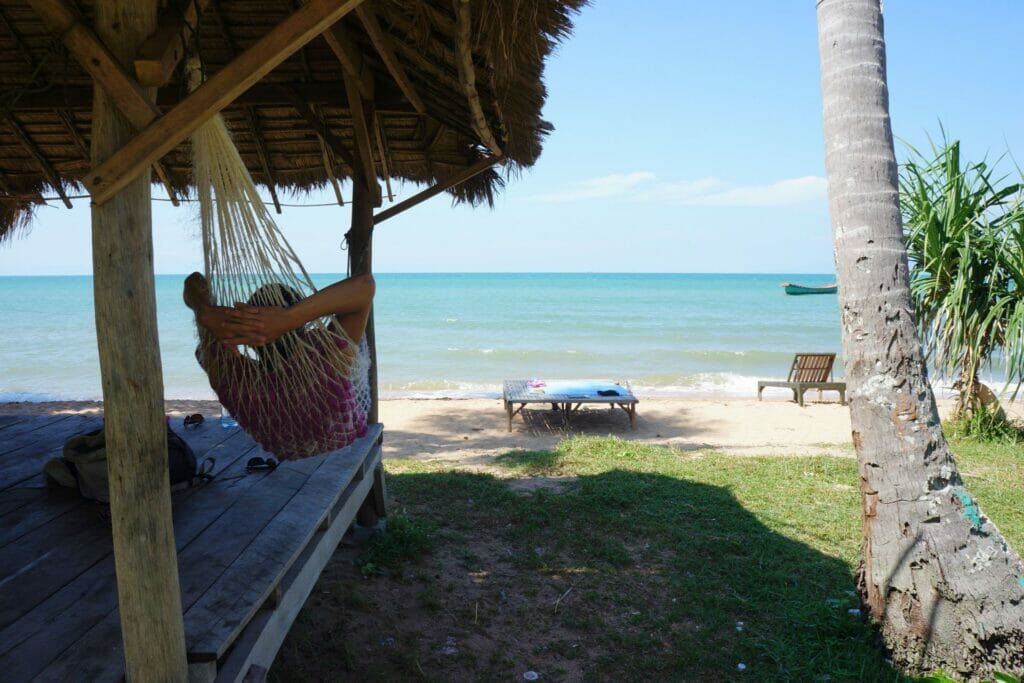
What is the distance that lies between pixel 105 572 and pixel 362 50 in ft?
6.51

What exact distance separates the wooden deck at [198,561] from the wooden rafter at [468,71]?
4.58 ft

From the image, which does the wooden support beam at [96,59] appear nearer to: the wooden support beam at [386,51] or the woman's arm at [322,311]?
the woman's arm at [322,311]

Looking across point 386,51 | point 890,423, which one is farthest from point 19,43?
point 890,423

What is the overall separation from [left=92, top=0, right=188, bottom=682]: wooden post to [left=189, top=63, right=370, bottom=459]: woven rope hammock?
323 millimetres

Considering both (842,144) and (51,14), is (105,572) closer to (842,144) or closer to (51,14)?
(51,14)

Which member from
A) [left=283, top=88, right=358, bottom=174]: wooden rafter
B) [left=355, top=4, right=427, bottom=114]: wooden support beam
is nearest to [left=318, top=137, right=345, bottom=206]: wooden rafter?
[left=283, top=88, right=358, bottom=174]: wooden rafter

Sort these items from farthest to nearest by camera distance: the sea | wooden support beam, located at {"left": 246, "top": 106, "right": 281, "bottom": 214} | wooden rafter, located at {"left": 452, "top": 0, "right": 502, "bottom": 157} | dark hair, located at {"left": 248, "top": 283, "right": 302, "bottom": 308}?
the sea
wooden support beam, located at {"left": 246, "top": 106, "right": 281, "bottom": 214}
wooden rafter, located at {"left": 452, "top": 0, "right": 502, "bottom": 157}
dark hair, located at {"left": 248, "top": 283, "right": 302, "bottom": 308}

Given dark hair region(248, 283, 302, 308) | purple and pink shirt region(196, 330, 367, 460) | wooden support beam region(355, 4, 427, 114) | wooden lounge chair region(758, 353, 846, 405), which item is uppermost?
wooden support beam region(355, 4, 427, 114)

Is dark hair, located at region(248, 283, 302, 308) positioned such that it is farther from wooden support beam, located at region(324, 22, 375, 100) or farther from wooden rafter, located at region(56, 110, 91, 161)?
wooden rafter, located at region(56, 110, 91, 161)

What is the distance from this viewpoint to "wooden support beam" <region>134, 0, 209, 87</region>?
122 cm

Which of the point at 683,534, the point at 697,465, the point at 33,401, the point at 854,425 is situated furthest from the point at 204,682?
the point at 33,401

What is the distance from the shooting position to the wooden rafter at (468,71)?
1.97 m

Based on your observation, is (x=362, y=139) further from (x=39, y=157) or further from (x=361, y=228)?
(x=39, y=157)

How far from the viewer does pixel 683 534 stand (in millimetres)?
3383
